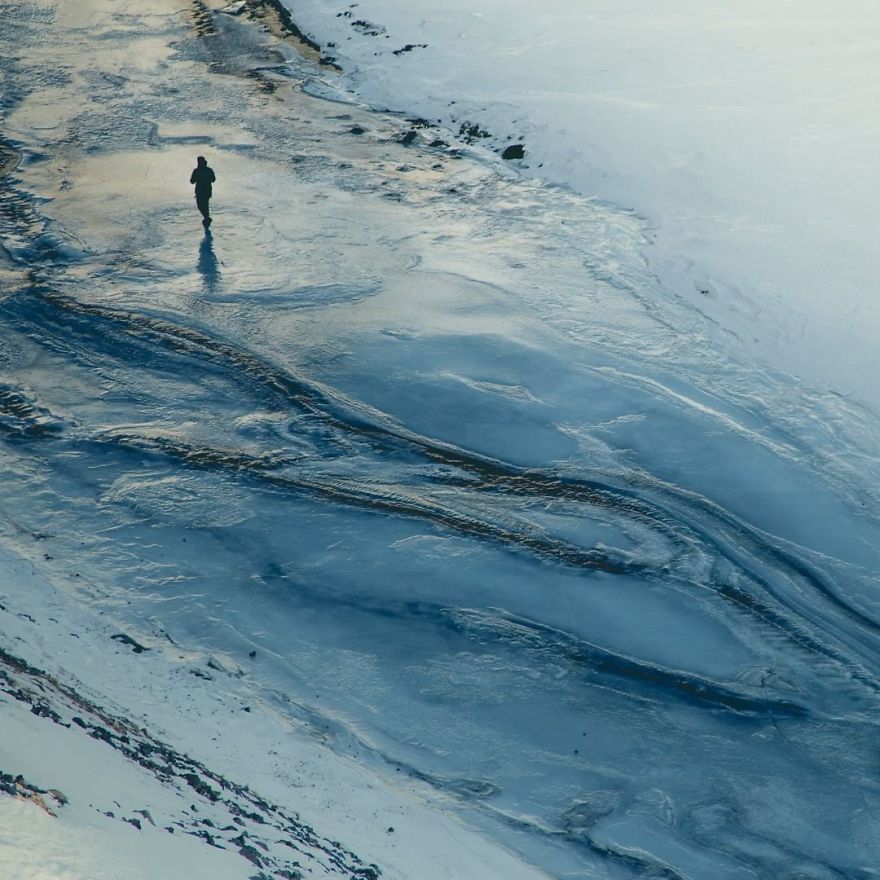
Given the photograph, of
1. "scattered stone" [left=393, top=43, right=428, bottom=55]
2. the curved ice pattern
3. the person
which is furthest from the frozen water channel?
"scattered stone" [left=393, top=43, right=428, bottom=55]

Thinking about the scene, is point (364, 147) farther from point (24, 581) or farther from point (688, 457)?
point (24, 581)

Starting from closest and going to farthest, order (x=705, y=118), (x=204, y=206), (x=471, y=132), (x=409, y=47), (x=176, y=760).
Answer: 1. (x=176, y=760)
2. (x=204, y=206)
3. (x=705, y=118)
4. (x=471, y=132)
5. (x=409, y=47)

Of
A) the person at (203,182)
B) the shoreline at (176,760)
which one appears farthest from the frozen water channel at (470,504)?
the person at (203,182)

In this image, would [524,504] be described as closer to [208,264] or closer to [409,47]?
[208,264]

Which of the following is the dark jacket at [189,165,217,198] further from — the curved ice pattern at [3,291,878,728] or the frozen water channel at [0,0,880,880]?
the curved ice pattern at [3,291,878,728]

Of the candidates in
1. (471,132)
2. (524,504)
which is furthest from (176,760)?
(471,132)

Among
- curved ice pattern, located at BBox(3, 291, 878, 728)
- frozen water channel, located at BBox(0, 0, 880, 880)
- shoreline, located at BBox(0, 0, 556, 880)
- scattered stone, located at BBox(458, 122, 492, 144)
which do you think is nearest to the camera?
shoreline, located at BBox(0, 0, 556, 880)
